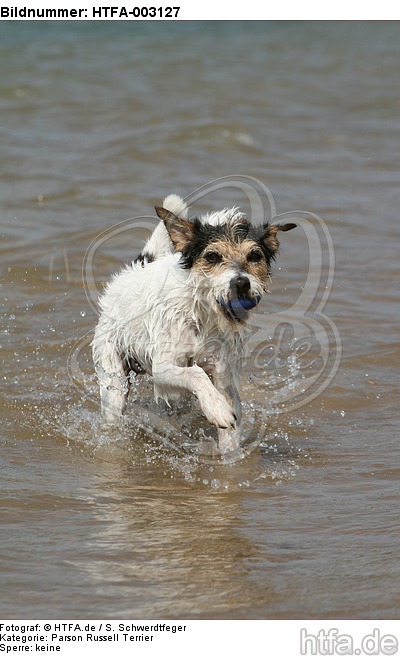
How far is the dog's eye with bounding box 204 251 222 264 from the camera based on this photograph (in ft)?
18.2

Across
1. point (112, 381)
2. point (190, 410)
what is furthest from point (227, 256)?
point (112, 381)

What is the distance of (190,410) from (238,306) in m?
1.19

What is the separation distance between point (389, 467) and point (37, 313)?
4.04m

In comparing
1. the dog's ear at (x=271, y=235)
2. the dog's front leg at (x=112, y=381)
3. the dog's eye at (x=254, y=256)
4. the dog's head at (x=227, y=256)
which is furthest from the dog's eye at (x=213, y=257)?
the dog's front leg at (x=112, y=381)

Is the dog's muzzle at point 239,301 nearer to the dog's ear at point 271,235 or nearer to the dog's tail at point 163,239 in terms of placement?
the dog's ear at point 271,235

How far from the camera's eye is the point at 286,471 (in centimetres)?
612

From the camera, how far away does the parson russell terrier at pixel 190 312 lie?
18.2 ft

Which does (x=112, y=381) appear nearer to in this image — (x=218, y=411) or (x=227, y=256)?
(x=218, y=411)

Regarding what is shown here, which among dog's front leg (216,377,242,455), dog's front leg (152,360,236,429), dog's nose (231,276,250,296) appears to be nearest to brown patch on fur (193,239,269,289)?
dog's nose (231,276,250,296)

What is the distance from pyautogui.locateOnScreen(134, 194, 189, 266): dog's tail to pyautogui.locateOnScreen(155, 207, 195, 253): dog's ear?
0.53 meters

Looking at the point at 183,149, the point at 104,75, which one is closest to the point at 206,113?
the point at 183,149

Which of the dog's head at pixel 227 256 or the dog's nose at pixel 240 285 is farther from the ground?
the dog's head at pixel 227 256

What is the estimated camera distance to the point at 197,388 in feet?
18.6
